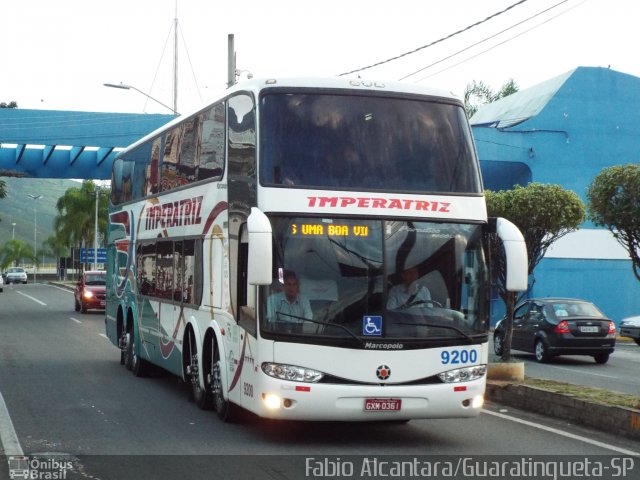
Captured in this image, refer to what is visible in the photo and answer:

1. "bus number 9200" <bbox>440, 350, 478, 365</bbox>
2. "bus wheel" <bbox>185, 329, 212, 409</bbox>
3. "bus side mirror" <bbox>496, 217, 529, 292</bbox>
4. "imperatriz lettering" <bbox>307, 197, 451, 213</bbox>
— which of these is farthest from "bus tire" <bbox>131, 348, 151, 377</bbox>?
"bus side mirror" <bbox>496, 217, 529, 292</bbox>

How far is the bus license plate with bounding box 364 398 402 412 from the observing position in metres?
10.2

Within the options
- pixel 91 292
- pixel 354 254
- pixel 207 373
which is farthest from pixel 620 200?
pixel 91 292

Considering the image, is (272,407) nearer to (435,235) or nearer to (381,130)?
(435,235)

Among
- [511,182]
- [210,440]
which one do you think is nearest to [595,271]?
→ [511,182]

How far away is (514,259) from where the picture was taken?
10.5 metres

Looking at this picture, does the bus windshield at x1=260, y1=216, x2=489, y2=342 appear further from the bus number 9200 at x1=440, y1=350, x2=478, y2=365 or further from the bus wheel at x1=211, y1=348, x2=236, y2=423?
the bus wheel at x1=211, y1=348, x2=236, y2=423

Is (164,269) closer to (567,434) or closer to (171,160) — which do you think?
(171,160)

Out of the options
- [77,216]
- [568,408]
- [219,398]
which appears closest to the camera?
[219,398]

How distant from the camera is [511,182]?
40.4 m

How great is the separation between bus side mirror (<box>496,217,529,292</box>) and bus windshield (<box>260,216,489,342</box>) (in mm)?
440

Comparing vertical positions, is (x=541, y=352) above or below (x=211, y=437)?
below

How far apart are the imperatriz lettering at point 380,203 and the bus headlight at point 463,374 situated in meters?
1.61

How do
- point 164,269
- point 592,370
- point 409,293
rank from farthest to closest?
point 592,370 → point 164,269 → point 409,293

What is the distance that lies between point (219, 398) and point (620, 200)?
30.0ft
